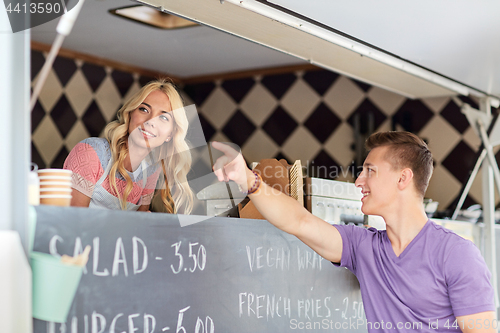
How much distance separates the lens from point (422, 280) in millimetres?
1519

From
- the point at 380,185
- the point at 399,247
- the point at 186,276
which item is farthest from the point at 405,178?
the point at 186,276

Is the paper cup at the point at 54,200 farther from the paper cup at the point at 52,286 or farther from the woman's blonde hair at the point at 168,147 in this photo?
the woman's blonde hair at the point at 168,147

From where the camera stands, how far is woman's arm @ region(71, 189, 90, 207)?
1.60 meters

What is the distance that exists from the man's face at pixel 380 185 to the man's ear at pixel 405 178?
1 centimetres

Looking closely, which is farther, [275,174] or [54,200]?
[275,174]

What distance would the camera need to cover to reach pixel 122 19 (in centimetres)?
285

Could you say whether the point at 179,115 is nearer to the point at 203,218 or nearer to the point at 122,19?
the point at 203,218

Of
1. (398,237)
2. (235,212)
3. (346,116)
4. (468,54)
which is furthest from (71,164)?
(346,116)

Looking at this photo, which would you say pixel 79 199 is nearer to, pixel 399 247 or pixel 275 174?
pixel 275 174

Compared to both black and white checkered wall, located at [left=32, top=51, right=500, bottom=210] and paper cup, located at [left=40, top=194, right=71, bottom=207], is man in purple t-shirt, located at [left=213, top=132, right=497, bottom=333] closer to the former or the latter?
paper cup, located at [left=40, top=194, right=71, bottom=207]

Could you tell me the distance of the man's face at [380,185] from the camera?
5.44ft

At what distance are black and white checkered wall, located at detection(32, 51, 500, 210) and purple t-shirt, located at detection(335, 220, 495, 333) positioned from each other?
1.67m

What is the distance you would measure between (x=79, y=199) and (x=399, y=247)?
3.47 ft

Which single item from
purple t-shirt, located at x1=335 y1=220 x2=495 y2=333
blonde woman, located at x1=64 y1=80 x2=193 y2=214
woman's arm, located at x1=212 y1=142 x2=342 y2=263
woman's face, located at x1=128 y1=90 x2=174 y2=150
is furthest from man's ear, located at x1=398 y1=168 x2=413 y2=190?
woman's face, located at x1=128 y1=90 x2=174 y2=150
